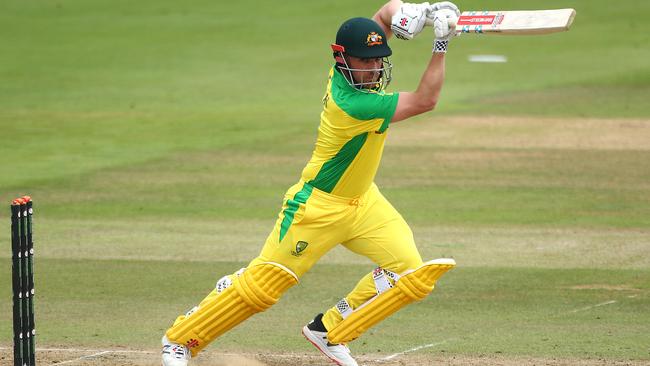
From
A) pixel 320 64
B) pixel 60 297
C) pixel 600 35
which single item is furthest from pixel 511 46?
pixel 60 297

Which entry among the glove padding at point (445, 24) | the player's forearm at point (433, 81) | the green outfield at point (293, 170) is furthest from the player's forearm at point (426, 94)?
the green outfield at point (293, 170)

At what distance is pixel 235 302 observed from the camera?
7.68 m

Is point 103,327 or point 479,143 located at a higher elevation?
point 479,143

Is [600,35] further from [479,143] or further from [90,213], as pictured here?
[90,213]

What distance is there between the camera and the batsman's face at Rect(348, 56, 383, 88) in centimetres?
757

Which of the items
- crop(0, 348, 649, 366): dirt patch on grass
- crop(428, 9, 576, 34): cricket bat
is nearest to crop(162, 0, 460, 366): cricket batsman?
crop(428, 9, 576, 34): cricket bat

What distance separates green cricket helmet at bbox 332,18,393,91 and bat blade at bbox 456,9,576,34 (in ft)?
1.62

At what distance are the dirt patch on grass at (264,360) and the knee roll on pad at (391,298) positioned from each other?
635 millimetres

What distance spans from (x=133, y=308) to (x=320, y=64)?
17.4 metres

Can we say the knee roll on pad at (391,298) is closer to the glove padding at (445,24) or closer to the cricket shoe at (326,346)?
the cricket shoe at (326,346)

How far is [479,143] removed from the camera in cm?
1927

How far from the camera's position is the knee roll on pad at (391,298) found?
770 cm

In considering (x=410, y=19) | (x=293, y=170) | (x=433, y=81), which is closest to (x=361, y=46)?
(x=410, y=19)

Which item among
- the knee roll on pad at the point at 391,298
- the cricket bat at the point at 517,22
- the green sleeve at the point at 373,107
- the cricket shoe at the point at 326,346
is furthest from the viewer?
the cricket shoe at the point at 326,346
